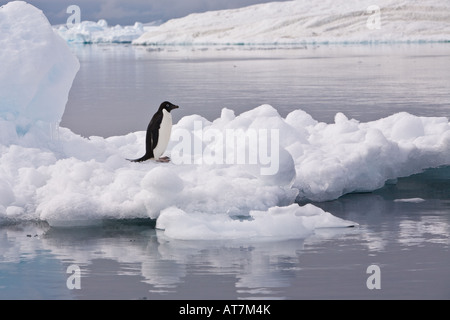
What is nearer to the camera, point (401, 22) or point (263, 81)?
point (263, 81)

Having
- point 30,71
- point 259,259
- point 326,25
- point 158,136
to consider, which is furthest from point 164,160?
point 326,25

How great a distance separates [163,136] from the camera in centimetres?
1124

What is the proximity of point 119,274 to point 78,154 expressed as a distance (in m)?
4.07

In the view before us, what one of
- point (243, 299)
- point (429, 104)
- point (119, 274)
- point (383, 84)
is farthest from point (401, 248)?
point (383, 84)

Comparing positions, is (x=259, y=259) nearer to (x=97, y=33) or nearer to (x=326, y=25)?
(x=326, y=25)

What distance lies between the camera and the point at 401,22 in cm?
13075

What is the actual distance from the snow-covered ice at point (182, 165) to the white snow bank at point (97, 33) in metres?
122

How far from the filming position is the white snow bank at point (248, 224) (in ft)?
27.6

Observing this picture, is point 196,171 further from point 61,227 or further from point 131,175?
point 61,227

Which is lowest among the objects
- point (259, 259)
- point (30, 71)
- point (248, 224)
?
point (259, 259)

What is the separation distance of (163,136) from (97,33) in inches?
5827

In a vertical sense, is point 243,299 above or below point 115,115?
below

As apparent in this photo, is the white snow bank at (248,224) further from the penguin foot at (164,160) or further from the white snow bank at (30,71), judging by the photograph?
the white snow bank at (30,71)
